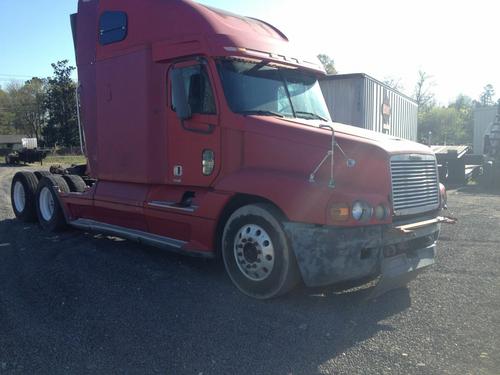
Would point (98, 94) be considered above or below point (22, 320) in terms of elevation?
above

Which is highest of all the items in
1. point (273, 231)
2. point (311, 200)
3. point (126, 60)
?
point (126, 60)

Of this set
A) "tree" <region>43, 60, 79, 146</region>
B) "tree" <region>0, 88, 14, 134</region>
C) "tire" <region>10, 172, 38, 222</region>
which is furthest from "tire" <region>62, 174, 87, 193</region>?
"tree" <region>0, 88, 14, 134</region>

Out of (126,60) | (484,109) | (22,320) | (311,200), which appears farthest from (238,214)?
(484,109)

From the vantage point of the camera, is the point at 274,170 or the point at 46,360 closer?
the point at 46,360

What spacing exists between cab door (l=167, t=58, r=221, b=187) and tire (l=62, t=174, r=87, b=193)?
2865mm

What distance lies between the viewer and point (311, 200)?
4605mm

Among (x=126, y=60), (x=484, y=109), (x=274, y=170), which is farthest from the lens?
(x=484, y=109)

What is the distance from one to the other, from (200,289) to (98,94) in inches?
147

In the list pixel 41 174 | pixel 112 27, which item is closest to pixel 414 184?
pixel 112 27

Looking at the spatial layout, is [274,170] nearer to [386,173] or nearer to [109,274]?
[386,173]

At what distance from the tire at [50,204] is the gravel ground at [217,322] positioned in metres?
1.86

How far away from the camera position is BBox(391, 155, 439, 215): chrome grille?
4891 mm

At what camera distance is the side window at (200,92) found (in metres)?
5.64

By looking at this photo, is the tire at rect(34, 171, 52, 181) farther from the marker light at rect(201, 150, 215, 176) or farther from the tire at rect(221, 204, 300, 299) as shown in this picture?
the tire at rect(221, 204, 300, 299)
